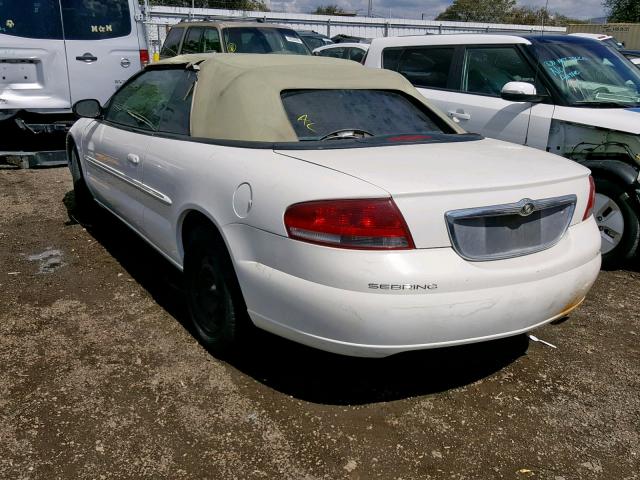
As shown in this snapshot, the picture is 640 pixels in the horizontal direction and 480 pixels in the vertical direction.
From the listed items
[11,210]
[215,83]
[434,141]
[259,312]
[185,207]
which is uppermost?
[215,83]

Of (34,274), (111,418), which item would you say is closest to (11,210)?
(34,274)

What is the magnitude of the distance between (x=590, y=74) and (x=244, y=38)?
21.5 ft

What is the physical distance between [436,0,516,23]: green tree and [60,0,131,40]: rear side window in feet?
147

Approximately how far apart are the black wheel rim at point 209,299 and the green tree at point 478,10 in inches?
1949

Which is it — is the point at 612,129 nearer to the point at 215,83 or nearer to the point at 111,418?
the point at 215,83

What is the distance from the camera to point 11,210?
5980 mm

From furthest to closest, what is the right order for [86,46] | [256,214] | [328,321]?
1. [86,46]
2. [256,214]
3. [328,321]

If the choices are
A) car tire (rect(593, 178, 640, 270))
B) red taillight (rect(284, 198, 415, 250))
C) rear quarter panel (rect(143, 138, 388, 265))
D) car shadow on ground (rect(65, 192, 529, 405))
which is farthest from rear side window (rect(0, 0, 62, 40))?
car tire (rect(593, 178, 640, 270))

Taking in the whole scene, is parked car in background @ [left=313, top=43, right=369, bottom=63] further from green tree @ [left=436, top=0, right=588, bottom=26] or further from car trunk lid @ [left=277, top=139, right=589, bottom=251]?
green tree @ [left=436, top=0, right=588, bottom=26]

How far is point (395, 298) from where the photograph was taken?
2.35 meters

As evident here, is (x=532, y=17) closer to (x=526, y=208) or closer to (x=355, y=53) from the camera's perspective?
(x=355, y=53)

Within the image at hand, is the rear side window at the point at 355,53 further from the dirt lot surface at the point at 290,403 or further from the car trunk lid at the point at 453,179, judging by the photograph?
the car trunk lid at the point at 453,179

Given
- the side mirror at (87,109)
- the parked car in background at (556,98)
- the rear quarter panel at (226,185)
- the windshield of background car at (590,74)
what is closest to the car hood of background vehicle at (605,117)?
the parked car in background at (556,98)

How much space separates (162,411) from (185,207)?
1.06 m
